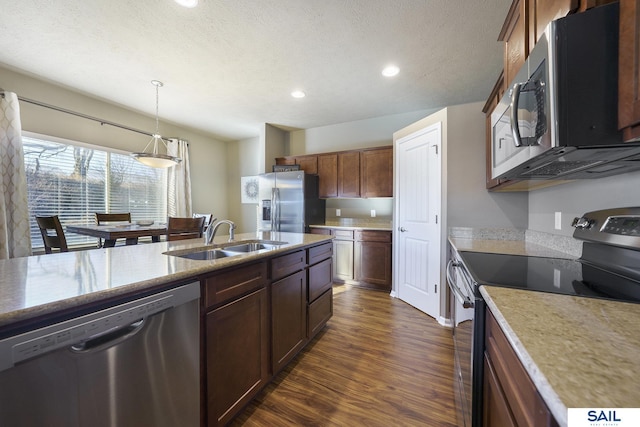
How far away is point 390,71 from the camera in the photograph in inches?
110

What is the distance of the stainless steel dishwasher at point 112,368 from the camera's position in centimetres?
66

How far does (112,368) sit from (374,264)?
3.18m

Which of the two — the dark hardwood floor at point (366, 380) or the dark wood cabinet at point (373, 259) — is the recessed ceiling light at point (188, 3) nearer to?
the dark hardwood floor at point (366, 380)

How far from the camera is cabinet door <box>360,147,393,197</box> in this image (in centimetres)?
375

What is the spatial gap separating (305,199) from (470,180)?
233cm

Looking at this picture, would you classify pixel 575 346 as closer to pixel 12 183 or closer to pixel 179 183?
pixel 12 183

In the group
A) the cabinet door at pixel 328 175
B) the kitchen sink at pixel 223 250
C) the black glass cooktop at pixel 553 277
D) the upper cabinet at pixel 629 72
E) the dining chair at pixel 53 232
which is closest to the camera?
the upper cabinet at pixel 629 72

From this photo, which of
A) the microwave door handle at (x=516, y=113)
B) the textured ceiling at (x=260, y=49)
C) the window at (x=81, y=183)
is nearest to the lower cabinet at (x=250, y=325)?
the microwave door handle at (x=516, y=113)

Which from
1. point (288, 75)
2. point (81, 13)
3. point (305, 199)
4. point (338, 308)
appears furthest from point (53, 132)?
point (338, 308)

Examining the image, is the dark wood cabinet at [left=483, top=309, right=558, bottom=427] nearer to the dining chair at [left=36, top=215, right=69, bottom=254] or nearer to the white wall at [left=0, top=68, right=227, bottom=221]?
the dining chair at [left=36, top=215, right=69, bottom=254]

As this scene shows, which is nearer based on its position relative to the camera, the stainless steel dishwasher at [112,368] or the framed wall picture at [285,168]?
the stainless steel dishwasher at [112,368]

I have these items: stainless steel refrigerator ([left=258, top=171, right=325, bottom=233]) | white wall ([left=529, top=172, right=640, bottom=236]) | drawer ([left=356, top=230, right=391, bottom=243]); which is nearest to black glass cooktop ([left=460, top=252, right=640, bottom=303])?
white wall ([left=529, top=172, right=640, bottom=236])

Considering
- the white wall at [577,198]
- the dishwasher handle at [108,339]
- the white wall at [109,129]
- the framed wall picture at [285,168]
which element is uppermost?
the white wall at [109,129]

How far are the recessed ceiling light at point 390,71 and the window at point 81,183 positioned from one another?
4003 millimetres
